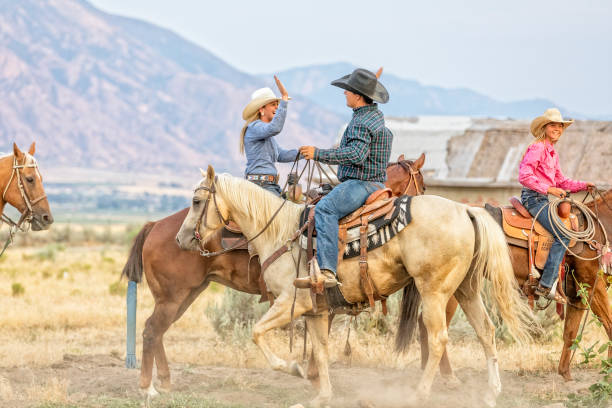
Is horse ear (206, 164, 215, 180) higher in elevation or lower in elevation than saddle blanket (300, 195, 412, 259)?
higher

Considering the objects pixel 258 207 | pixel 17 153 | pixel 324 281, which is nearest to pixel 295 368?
pixel 324 281

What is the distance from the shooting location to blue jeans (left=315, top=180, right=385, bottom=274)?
7.45 meters

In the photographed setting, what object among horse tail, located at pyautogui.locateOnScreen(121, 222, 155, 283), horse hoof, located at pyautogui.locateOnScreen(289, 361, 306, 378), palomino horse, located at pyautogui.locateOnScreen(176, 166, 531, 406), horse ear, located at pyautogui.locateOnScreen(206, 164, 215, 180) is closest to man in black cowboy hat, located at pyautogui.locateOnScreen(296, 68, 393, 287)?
palomino horse, located at pyautogui.locateOnScreen(176, 166, 531, 406)

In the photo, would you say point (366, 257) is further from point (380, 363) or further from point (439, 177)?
point (439, 177)

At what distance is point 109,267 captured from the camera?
89.1 feet

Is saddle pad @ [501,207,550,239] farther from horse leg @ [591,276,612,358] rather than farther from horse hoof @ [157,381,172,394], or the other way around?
horse hoof @ [157,381,172,394]

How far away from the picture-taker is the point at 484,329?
26.6 ft

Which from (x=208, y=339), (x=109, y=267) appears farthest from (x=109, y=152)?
(x=208, y=339)

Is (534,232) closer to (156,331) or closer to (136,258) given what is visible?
(156,331)

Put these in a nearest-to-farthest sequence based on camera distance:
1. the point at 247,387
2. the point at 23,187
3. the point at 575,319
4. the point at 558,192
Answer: the point at 558,192, the point at 247,387, the point at 23,187, the point at 575,319

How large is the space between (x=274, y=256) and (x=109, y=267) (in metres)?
20.4

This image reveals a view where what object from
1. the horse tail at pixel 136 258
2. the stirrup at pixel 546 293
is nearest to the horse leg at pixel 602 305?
the stirrup at pixel 546 293

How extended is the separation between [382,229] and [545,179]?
222 centimetres

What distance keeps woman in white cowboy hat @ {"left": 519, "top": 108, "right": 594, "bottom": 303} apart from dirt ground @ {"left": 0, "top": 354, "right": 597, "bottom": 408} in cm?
118
